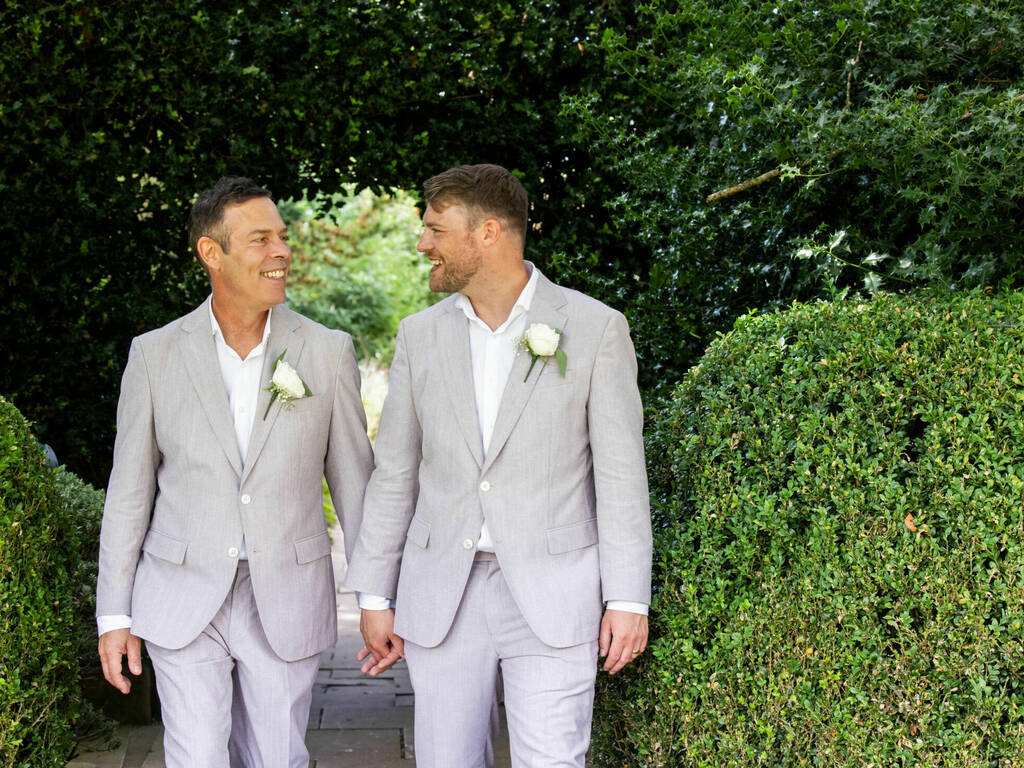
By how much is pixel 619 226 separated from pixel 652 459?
68.7 inches

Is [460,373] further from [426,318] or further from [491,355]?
[426,318]

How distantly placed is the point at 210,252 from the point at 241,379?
1.21 feet

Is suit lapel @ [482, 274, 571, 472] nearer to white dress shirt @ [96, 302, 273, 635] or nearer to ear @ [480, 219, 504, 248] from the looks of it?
ear @ [480, 219, 504, 248]

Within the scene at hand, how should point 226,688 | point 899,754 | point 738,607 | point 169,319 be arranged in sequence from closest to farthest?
point 899,754 < point 738,607 < point 226,688 < point 169,319

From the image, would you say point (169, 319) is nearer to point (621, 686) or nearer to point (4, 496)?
point (4, 496)

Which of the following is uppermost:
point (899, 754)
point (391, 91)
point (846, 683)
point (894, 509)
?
point (391, 91)

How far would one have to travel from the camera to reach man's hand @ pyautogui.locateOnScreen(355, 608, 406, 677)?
2.95m

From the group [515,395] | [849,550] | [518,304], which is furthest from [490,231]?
[849,550]

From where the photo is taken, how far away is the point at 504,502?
2.75 m

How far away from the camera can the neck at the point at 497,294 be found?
2885 mm

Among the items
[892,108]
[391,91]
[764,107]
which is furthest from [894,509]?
[391,91]

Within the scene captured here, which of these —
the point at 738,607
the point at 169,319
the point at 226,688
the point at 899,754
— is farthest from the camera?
the point at 169,319

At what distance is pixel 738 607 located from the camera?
2668 mm

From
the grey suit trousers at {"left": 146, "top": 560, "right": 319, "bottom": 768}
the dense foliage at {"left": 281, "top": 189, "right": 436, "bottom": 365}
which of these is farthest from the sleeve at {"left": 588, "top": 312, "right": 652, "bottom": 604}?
the dense foliage at {"left": 281, "top": 189, "right": 436, "bottom": 365}
